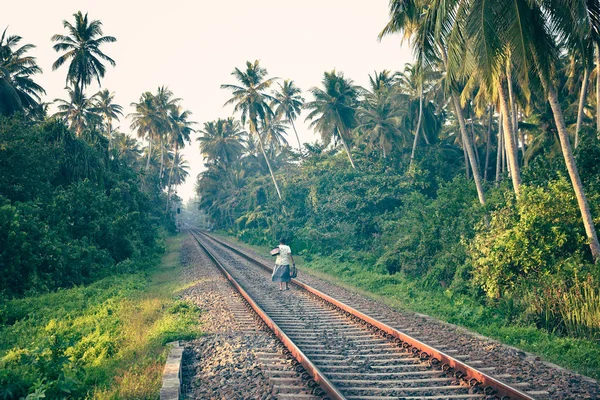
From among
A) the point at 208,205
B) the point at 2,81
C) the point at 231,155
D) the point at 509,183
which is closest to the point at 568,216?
the point at 509,183

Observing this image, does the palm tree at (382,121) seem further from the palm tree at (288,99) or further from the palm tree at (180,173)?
the palm tree at (180,173)

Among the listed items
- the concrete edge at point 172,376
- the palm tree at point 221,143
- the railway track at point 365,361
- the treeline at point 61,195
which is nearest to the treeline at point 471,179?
the railway track at point 365,361

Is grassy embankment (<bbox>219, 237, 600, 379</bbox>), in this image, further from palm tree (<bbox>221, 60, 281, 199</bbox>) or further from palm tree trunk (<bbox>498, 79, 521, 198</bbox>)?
palm tree (<bbox>221, 60, 281, 199</bbox>)

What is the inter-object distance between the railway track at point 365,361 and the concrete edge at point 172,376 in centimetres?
169

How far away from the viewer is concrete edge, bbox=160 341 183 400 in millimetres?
4954

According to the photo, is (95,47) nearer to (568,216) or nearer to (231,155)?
(231,155)

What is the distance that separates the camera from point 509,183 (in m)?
15.0

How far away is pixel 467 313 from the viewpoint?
364 inches

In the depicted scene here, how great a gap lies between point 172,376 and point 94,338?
3.45m

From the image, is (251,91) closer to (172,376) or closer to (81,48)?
(81,48)

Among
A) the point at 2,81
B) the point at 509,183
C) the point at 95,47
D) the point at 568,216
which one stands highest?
the point at 95,47

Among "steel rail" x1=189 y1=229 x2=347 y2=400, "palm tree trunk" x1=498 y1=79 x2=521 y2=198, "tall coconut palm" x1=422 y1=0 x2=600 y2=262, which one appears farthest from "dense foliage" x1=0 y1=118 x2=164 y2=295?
"palm tree trunk" x1=498 y1=79 x2=521 y2=198

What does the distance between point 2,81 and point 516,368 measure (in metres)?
30.2

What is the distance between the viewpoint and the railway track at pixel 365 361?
5.03 m
